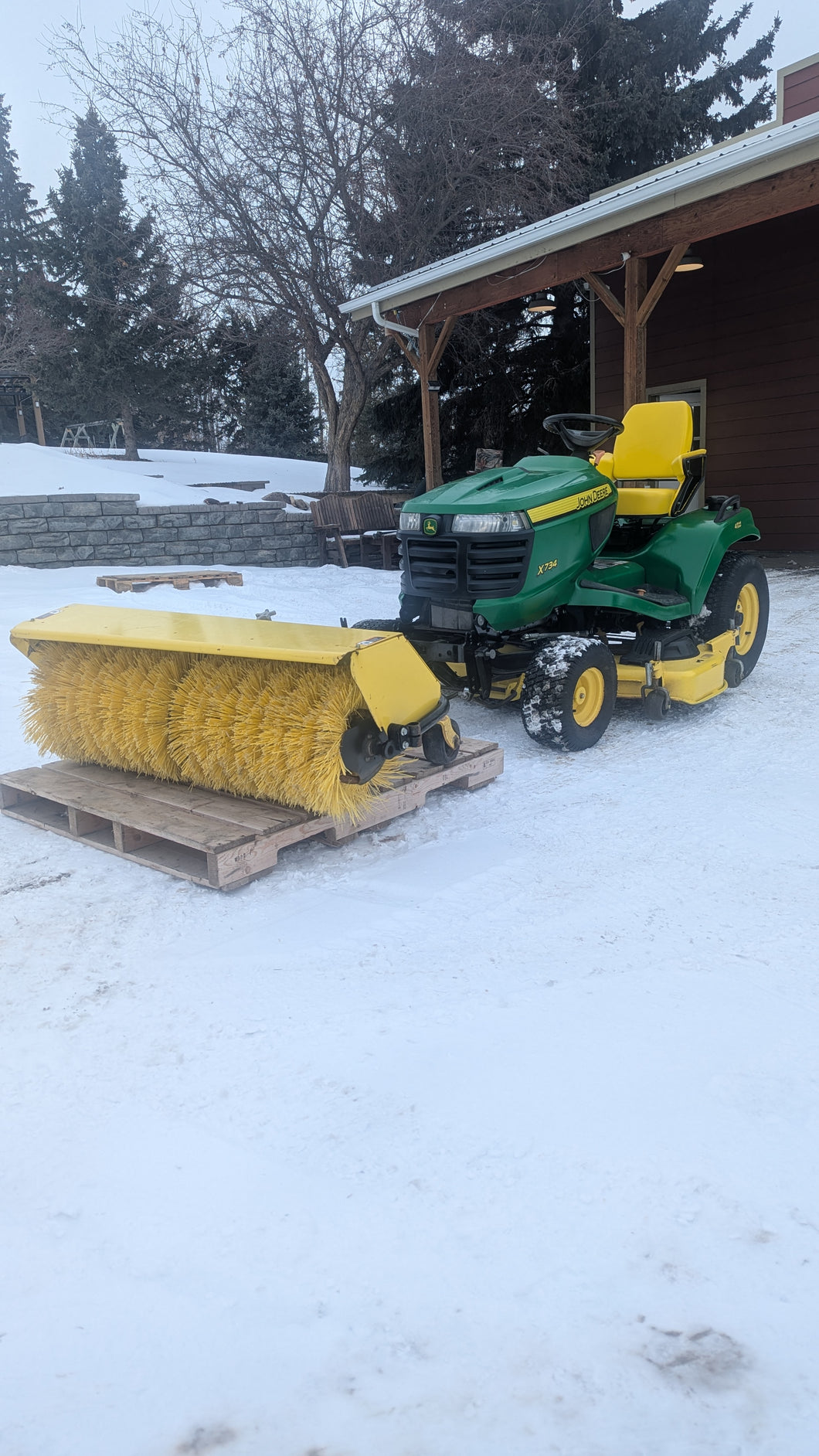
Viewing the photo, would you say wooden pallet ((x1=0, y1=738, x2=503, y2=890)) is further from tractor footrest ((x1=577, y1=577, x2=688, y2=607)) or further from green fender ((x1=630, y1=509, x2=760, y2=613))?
green fender ((x1=630, y1=509, x2=760, y2=613))

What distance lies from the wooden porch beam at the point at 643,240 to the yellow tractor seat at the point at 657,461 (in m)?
2.42

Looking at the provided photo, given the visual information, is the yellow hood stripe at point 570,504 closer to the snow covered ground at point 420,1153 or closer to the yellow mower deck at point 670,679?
the yellow mower deck at point 670,679

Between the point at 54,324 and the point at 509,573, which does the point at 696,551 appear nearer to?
the point at 509,573

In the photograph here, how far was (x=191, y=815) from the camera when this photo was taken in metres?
3.18

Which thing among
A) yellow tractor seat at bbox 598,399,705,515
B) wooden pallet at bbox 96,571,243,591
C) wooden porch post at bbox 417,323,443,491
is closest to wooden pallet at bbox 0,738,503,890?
yellow tractor seat at bbox 598,399,705,515

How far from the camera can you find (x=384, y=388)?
54.7 feet

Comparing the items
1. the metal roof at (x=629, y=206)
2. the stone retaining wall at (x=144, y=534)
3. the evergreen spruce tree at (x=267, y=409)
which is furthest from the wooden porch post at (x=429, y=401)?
the evergreen spruce tree at (x=267, y=409)

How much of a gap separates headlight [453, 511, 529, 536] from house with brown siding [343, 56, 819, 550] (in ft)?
12.8

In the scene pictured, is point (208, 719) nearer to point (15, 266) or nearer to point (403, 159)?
point (403, 159)

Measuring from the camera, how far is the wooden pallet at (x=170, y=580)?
8.16m

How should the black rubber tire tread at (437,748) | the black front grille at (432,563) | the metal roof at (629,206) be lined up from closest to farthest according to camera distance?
the black rubber tire tread at (437,748) < the black front grille at (432,563) < the metal roof at (629,206)

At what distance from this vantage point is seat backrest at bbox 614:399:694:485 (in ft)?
16.0

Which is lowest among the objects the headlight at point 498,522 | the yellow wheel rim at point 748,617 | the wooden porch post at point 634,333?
the yellow wheel rim at point 748,617

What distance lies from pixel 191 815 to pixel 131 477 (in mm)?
10315
